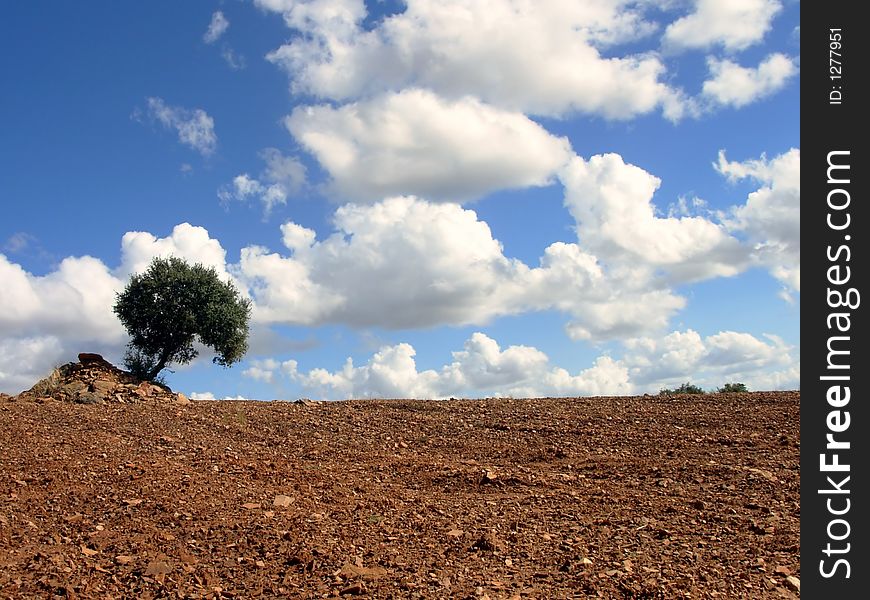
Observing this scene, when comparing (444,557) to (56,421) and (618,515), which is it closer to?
(618,515)

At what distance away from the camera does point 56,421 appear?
46.1 feet

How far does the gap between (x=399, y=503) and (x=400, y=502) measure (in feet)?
0.21

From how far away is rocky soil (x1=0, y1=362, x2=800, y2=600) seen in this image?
7.15 m

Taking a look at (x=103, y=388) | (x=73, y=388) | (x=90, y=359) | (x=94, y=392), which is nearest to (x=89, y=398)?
(x=94, y=392)

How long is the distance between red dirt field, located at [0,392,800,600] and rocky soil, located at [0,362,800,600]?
1.3 inches

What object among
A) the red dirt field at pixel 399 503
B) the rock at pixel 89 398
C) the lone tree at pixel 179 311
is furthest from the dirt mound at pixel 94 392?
the lone tree at pixel 179 311

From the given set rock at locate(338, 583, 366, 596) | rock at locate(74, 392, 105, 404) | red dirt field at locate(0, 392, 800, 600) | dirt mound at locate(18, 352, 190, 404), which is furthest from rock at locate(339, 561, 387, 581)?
rock at locate(74, 392, 105, 404)

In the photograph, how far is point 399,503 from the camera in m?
9.55

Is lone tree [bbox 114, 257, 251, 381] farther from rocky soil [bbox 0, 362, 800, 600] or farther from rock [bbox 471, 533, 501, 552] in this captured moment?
rock [bbox 471, 533, 501, 552]

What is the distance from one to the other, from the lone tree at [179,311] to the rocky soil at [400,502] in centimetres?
1299

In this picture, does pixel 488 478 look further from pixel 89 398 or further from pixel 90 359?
pixel 90 359

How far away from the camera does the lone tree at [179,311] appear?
28.5 m

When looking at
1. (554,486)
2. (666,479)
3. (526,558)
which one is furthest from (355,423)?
(526,558)

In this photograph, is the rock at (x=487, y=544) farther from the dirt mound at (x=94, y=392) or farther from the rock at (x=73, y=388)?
the rock at (x=73, y=388)
